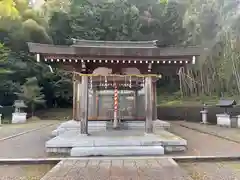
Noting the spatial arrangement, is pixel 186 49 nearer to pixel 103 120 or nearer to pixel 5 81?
pixel 103 120

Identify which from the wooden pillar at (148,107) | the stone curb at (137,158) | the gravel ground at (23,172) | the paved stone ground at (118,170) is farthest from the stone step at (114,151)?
the wooden pillar at (148,107)

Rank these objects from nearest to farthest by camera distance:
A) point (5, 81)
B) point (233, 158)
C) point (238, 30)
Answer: point (233, 158) < point (238, 30) < point (5, 81)

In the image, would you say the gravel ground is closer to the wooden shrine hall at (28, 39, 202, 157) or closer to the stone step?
the stone step

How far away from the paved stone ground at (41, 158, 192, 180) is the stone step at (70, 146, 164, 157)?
19.8 inches

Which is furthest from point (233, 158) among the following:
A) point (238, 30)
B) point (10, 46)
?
point (10, 46)

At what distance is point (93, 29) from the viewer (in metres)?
21.8

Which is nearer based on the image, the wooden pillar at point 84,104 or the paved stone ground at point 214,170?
the paved stone ground at point 214,170

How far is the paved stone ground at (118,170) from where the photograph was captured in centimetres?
405

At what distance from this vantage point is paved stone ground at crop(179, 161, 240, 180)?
4211mm

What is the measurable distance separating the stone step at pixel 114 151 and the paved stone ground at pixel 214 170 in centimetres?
87

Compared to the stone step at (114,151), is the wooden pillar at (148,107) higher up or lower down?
higher up

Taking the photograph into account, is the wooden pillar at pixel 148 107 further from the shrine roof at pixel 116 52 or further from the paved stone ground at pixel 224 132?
the paved stone ground at pixel 224 132

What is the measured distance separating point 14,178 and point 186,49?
18.5ft

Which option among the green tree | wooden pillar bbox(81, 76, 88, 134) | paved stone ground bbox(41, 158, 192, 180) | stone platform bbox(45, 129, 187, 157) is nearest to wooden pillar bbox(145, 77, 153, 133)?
stone platform bbox(45, 129, 187, 157)
